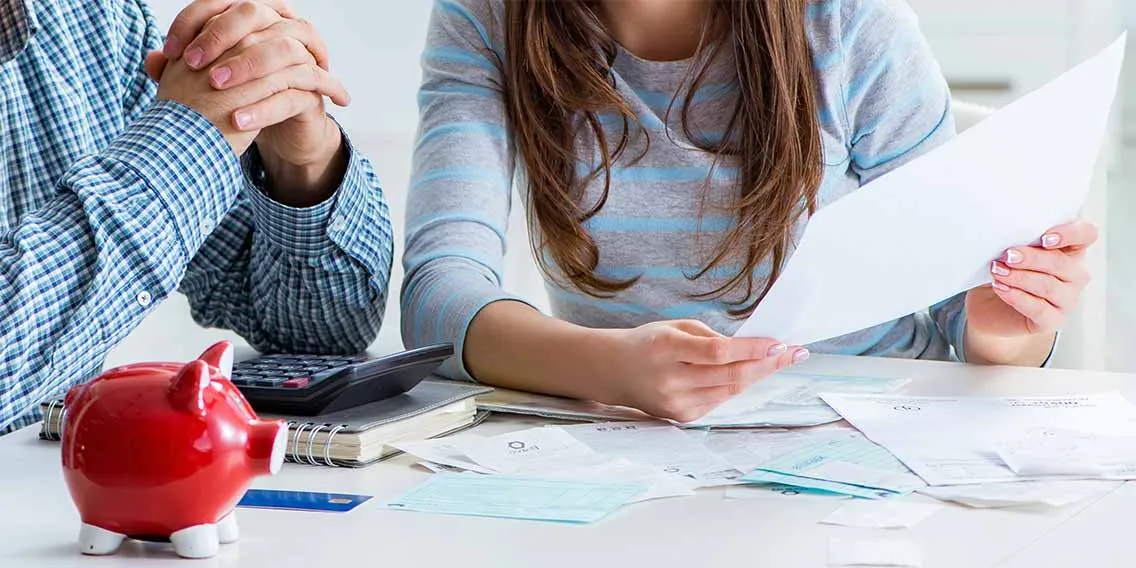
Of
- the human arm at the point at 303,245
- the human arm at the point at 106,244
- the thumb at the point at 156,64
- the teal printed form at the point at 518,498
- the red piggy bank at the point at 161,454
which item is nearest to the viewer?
the red piggy bank at the point at 161,454

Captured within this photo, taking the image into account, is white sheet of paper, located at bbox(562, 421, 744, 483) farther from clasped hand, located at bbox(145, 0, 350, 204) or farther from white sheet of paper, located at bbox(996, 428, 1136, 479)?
clasped hand, located at bbox(145, 0, 350, 204)

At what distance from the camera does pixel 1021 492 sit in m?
0.69

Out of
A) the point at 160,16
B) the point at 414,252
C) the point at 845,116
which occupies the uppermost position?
the point at 160,16

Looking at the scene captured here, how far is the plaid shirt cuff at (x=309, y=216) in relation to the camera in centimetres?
114

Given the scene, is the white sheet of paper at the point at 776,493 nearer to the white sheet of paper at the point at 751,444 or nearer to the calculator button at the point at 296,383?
the white sheet of paper at the point at 751,444

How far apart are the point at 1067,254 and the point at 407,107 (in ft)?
6.02

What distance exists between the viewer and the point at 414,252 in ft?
3.83

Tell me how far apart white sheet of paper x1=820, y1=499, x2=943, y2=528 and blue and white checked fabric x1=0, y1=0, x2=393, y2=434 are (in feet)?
1.85

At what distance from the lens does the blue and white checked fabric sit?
911mm

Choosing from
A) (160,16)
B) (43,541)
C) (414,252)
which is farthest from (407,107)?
(43,541)

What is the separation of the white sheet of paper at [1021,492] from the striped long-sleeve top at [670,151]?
17.9 inches

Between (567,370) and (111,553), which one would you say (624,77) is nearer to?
(567,370)

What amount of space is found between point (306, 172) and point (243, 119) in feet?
0.59

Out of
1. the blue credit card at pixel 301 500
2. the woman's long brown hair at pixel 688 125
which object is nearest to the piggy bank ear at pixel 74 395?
the blue credit card at pixel 301 500
